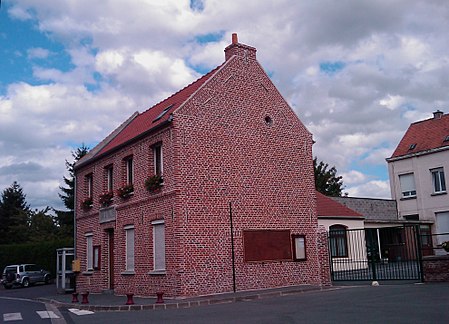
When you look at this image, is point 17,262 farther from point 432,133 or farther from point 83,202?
point 432,133

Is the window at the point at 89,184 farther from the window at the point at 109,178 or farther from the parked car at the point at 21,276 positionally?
the parked car at the point at 21,276

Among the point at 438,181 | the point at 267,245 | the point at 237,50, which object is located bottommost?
the point at 267,245

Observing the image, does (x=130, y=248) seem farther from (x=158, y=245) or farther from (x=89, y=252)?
(x=89, y=252)

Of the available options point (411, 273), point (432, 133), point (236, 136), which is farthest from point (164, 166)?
point (432, 133)

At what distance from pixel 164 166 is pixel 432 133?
26.1 metres

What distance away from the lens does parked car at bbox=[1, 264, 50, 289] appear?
35062 mm

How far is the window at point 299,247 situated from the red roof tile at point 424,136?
65.3 ft

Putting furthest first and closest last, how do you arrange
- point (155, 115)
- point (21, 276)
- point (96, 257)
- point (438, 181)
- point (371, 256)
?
1. point (438, 181)
2. point (21, 276)
3. point (96, 257)
4. point (155, 115)
5. point (371, 256)

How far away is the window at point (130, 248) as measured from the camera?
20.1 metres

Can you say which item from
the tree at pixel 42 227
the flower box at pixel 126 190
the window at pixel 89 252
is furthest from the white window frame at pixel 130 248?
the tree at pixel 42 227

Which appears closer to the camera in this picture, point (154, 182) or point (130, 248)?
point (154, 182)

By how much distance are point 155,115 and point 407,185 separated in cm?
2302

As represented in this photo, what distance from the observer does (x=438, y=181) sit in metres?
36.2

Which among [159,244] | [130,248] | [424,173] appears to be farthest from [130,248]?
[424,173]
